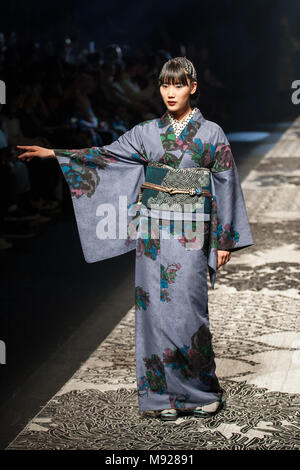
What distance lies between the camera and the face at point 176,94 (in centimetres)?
235

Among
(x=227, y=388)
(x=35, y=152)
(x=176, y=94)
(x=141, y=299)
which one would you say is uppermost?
(x=176, y=94)

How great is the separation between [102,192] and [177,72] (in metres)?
0.48

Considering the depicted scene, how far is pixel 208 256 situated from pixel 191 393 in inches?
17.1

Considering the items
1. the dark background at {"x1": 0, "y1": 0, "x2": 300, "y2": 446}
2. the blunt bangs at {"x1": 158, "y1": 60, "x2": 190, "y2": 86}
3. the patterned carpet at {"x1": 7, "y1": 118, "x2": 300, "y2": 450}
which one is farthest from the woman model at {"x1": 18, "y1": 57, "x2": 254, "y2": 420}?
the dark background at {"x1": 0, "y1": 0, "x2": 300, "y2": 446}

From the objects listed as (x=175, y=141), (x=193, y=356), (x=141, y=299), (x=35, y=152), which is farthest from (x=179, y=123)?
(x=193, y=356)

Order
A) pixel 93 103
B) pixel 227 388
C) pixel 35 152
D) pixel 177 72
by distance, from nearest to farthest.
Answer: pixel 177 72
pixel 35 152
pixel 227 388
pixel 93 103

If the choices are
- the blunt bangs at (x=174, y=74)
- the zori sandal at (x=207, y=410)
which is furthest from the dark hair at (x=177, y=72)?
the zori sandal at (x=207, y=410)

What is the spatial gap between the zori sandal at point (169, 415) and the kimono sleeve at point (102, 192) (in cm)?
53

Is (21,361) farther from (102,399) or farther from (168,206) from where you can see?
(168,206)

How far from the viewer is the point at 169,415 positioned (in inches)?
96.4

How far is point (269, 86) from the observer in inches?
687

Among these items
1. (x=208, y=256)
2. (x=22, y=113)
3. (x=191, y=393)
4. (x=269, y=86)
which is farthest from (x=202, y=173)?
(x=269, y=86)

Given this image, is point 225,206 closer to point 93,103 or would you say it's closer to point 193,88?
point 193,88

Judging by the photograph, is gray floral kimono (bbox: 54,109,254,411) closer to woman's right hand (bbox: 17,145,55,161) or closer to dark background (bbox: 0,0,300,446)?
woman's right hand (bbox: 17,145,55,161)
